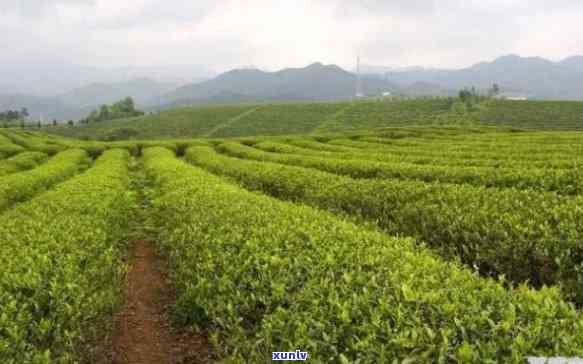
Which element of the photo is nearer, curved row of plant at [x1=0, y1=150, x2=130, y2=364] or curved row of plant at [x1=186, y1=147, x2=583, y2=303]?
curved row of plant at [x1=0, y1=150, x2=130, y2=364]

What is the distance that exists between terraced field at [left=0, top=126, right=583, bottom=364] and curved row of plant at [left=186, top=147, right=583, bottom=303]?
35 millimetres

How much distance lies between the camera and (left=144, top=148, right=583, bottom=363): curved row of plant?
3736 millimetres

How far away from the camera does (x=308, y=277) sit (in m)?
5.38

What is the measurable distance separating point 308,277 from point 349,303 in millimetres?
971

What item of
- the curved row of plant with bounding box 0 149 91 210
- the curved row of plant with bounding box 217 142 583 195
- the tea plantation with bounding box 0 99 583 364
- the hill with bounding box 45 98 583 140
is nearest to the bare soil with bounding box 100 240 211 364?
the tea plantation with bounding box 0 99 583 364

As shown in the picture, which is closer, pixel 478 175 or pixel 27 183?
pixel 478 175

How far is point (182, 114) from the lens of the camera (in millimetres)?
119938

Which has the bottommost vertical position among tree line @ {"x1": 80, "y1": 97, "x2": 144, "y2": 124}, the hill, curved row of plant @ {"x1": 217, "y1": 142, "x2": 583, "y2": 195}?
curved row of plant @ {"x1": 217, "y1": 142, "x2": 583, "y2": 195}

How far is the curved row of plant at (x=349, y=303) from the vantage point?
12.3ft

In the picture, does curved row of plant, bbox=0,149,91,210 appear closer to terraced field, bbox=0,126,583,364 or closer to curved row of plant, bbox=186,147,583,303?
terraced field, bbox=0,126,583,364

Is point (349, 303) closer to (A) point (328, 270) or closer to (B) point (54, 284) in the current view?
(A) point (328, 270)

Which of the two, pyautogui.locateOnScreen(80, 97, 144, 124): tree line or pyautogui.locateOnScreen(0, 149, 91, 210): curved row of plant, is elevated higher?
pyautogui.locateOnScreen(80, 97, 144, 124): tree line

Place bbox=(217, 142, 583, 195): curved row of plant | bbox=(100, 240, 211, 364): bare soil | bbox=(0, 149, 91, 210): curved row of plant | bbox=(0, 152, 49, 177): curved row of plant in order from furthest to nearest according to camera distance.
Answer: bbox=(0, 152, 49, 177): curved row of plant
bbox=(0, 149, 91, 210): curved row of plant
bbox=(217, 142, 583, 195): curved row of plant
bbox=(100, 240, 211, 364): bare soil

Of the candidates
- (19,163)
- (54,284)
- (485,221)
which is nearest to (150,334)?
(54,284)
